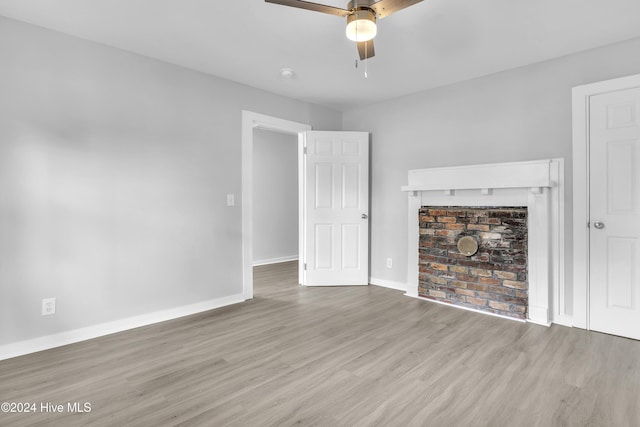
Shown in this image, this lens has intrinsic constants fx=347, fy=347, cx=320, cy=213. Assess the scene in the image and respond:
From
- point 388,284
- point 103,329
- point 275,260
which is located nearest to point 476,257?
point 388,284

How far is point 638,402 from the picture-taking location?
1903 millimetres

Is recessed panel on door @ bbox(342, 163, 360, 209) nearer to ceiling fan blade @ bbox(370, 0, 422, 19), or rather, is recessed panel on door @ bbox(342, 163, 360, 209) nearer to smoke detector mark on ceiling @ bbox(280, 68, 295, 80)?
smoke detector mark on ceiling @ bbox(280, 68, 295, 80)

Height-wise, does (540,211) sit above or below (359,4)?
below

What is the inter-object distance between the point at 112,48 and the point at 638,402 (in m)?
4.42

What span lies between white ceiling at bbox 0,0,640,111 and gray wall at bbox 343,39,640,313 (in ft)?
0.51

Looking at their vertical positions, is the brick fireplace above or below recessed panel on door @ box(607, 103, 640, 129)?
below

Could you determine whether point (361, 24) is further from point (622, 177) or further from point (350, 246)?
point (350, 246)

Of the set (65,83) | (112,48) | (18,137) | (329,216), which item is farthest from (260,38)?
(329,216)

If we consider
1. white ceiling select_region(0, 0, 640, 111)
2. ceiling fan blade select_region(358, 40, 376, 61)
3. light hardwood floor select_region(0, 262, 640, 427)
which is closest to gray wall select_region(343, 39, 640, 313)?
white ceiling select_region(0, 0, 640, 111)

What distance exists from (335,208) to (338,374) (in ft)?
8.40

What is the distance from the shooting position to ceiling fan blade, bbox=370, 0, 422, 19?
1932mm

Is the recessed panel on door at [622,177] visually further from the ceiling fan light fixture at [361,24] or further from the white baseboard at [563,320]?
the ceiling fan light fixture at [361,24]

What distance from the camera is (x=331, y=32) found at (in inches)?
108

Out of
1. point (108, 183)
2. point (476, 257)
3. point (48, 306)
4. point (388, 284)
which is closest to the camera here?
point (48, 306)
